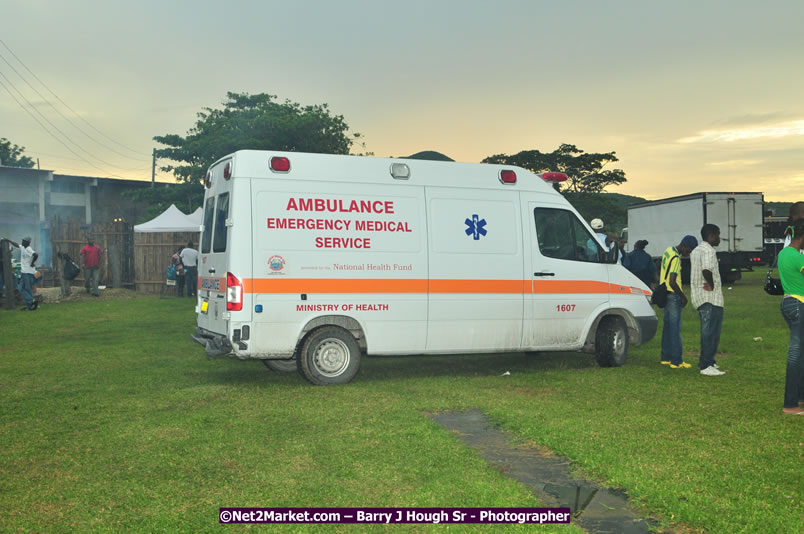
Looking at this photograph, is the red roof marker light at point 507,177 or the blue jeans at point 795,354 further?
the red roof marker light at point 507,177

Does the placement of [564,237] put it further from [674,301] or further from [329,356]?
[329,356]

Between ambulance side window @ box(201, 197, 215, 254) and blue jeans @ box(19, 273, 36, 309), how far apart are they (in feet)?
41.7

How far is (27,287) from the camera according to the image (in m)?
20.3

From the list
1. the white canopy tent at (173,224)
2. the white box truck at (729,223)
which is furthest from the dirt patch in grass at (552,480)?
the white box truck at (729,223)

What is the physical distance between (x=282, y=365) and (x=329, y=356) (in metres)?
1.27

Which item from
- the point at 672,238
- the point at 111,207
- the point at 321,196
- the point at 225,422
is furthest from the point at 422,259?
the point at 111,207

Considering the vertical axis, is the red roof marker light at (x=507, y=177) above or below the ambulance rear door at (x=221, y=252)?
above

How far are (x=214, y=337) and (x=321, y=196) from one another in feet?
7.12

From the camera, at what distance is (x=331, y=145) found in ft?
138

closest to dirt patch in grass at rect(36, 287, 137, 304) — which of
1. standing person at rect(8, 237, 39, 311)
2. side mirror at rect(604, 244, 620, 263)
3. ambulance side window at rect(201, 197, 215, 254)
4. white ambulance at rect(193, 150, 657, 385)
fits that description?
standing person at rect(8, 237, 39, 311)

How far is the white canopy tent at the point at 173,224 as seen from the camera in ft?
93.8

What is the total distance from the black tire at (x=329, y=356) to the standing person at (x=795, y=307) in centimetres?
482

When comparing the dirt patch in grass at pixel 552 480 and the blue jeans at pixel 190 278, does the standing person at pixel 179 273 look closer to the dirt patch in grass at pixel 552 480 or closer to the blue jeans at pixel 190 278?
the blue jeans at pixel 190 278

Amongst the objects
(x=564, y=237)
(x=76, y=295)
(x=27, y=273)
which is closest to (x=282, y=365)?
(x=564, y=237)
